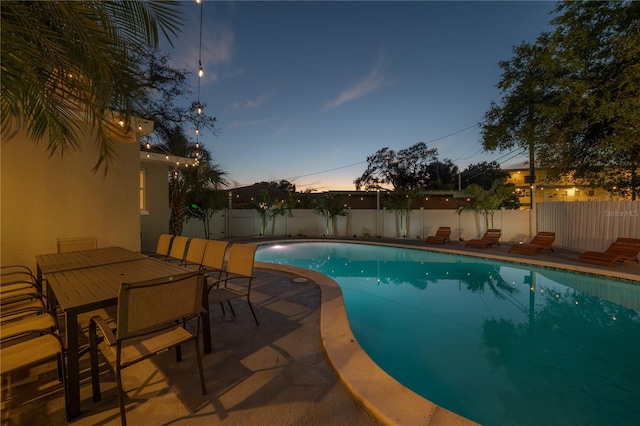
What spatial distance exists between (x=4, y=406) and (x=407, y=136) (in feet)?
92.6

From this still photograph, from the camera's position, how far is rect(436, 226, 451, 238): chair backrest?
13.1m

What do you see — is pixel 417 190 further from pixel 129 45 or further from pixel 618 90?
pixel 129 45

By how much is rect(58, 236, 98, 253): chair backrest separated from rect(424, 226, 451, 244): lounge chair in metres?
12.2

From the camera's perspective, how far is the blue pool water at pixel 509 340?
2.79 metres

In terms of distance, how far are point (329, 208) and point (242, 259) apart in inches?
454

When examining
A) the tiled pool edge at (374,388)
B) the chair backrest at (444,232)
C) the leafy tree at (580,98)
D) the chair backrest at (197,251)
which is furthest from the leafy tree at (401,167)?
the tiled pool edge at (374,388)

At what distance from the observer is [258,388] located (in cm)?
225

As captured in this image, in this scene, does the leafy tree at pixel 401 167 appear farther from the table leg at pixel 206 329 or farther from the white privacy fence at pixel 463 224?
the table leg at pixel 206 329

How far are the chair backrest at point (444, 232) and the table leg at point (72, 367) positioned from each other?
13.5 m

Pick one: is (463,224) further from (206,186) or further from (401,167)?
(401,167)

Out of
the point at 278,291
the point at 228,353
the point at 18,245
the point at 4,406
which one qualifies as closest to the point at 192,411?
the point at 228,353

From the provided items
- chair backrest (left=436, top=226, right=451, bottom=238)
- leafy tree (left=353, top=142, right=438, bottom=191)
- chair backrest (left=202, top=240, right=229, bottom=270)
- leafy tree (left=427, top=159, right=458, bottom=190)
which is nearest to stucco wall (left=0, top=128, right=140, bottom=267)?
chair backrest (left=202, top=240, right=229, bottom=270)

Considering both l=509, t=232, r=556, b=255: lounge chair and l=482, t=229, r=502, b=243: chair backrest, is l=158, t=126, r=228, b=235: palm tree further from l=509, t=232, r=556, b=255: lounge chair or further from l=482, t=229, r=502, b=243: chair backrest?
l=509, t=232, r=556, b=255: lounge chair

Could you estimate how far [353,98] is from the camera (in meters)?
16.0
